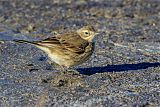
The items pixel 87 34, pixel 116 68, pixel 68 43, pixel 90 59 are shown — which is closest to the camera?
pixel 68 43

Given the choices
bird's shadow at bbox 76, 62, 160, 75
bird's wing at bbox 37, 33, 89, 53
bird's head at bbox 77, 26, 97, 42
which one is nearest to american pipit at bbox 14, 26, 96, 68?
bird's wing at bbox 37, 33, 89, 53

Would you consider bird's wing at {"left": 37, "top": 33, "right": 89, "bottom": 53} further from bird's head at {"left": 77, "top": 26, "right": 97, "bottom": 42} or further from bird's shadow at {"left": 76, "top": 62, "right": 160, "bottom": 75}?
bird's shadow at {"left": 76, "top": 62, "right": 160, "bottom": 75}

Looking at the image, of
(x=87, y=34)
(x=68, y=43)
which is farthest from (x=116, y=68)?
(x=68, y=43)

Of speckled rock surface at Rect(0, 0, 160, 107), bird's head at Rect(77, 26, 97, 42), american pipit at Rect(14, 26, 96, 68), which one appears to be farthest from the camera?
bird's head at Rect(77, 26, 97, 42)

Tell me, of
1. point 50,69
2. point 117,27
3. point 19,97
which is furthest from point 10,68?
point 117,27

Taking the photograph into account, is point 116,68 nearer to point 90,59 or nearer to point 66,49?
point 90,59

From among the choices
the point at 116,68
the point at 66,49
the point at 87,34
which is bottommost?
the point at 116,68
